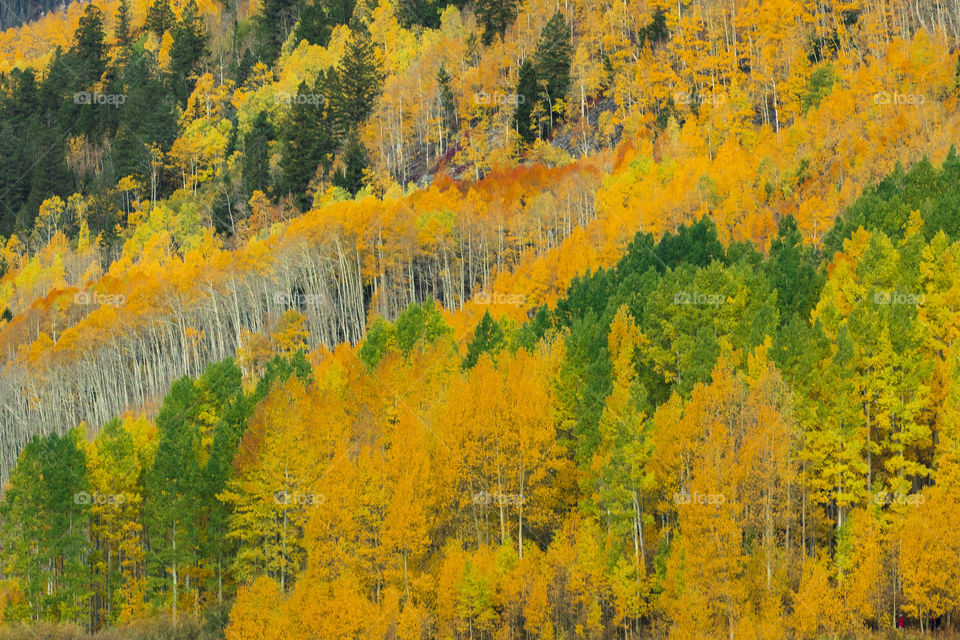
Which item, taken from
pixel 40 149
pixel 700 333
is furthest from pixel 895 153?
pixel 40 149

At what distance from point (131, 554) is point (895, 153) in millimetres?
54447

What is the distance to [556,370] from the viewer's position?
162 feet

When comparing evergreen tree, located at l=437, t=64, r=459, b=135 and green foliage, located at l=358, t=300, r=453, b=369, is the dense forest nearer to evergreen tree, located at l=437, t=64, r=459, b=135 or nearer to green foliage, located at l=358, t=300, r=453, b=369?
green foliage, located at l=358, t=300, r=453, b=369

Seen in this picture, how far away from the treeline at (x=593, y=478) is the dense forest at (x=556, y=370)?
0.55ft

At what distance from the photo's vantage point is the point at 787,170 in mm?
71938

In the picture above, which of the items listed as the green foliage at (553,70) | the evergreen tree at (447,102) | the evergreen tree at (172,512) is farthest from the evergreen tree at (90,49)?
the evergreen tree at (172,512)

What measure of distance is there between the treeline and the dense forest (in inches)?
6.6

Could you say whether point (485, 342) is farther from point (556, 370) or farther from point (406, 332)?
point (406, 332)

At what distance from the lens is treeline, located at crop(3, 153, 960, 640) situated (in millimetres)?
36969

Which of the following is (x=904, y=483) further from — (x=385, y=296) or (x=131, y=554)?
(x=385, y=296)

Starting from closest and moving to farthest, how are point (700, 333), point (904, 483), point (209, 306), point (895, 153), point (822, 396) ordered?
point (904, 483) < point (822, 396) < point (700, 333) < point (895, 153) < point (209, 306)

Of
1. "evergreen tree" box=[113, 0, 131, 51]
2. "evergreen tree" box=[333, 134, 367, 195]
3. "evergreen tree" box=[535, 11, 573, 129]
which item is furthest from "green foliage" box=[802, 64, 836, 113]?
"evergreen tree" box=[113, 0, 131, 51]

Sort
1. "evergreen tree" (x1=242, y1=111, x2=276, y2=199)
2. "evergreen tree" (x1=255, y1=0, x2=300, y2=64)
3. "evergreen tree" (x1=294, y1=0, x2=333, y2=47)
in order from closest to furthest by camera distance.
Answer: "evergreen tree" (x1=242, y1=111, x2=276, y2=199), "evergreen tree" (x1=294, y1=0, x2=333, y2=47), "evergreen tree" (x1=255, y1=0, x2=300, y2=64)

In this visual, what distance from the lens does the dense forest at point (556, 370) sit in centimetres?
3881
